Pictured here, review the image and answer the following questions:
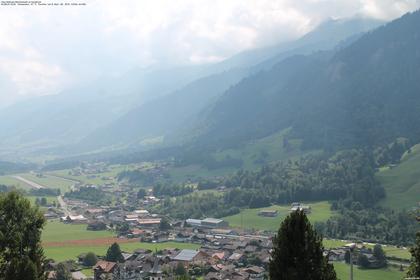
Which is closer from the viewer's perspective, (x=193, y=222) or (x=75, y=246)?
(x=75, y=246)

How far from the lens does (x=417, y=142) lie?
592 ft

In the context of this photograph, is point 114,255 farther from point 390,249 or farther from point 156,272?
point 390,249

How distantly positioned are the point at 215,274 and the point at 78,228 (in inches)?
2131

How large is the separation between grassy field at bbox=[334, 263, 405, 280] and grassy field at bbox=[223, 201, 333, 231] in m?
35.3

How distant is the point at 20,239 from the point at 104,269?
1947 inches

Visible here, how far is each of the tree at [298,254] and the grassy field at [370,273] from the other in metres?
49.4

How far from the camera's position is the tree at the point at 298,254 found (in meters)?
22.8

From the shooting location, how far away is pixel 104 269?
75.4 meters

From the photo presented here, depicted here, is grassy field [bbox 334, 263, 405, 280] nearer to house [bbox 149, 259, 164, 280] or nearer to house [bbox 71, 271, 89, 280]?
house [bbox 149, 259, 164, 280]

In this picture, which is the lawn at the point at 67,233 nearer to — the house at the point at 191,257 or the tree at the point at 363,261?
the house at the point at 191,257

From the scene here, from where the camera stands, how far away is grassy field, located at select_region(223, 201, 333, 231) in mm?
117944

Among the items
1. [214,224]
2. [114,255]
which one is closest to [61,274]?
[114,255]

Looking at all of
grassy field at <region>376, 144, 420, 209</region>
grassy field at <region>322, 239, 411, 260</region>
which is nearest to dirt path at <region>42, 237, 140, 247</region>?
grassy field at <region>322, 239, 411, 260</region>

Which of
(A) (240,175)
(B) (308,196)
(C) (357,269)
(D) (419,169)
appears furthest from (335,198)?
(C) (357,269)
